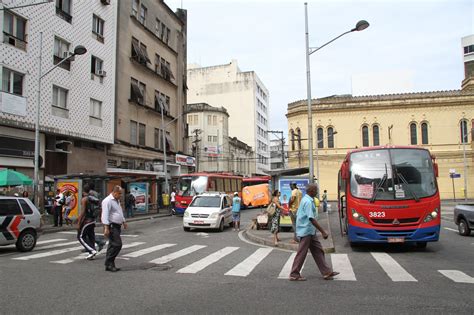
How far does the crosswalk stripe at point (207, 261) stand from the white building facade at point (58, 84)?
45.2 feet

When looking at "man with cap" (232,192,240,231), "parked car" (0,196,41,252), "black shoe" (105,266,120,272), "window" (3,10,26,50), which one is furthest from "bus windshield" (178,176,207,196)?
"black shoe" (105,266,120,272)

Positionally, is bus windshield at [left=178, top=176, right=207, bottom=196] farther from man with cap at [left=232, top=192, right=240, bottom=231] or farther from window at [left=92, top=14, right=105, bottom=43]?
window at [left=92, top=14, right=105, bottom=43]

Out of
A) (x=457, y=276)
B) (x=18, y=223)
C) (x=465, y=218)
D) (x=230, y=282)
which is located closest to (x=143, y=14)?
(x=18, y=223)

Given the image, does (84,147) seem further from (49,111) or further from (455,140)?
(455,140)

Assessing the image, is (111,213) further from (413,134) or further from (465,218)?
(413,134)

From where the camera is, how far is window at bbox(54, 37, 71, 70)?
25008 mm

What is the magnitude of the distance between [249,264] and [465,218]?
34.5 ft

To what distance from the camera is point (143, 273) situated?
8594 mm

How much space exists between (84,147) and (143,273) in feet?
69.7

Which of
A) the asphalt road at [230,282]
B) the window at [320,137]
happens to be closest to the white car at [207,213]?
the asphalt road at [230,282]

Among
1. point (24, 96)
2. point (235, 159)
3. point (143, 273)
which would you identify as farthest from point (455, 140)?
point (143, 273)

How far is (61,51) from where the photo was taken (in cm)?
2553

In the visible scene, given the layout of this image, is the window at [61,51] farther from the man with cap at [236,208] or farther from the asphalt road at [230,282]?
the asphalt road at [230,282]

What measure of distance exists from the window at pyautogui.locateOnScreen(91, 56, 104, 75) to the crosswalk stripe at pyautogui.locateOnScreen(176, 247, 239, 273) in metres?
21.0
